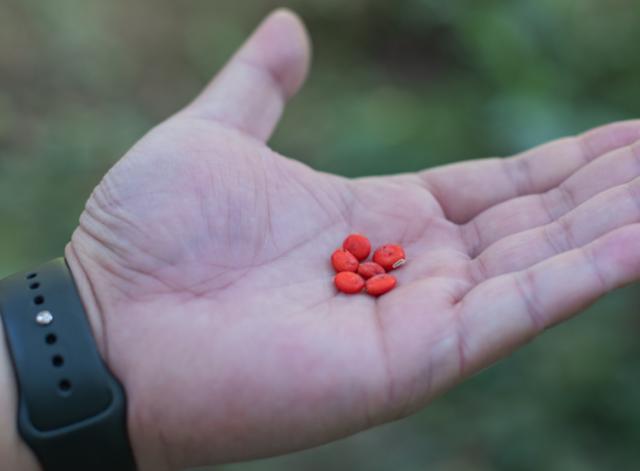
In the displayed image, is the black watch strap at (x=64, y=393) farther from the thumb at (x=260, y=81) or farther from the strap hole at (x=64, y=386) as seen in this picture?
the thumb at (x=260, y=81)

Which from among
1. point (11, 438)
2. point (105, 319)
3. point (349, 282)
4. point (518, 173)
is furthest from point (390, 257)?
point (11, 438)

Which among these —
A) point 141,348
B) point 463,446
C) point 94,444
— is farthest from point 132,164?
point 463,446

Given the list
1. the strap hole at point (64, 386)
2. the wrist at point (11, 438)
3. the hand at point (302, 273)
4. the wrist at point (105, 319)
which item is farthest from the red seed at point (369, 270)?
the wrist at point (11, 438)

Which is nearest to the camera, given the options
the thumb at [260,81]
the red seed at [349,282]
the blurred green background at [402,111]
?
the red seed at [349,282]

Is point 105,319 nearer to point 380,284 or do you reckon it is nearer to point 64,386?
point 64,386

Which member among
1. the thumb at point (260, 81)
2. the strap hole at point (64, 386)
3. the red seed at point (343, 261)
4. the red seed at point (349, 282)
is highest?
the thumb at point (260, 81)

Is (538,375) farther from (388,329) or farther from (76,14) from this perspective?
(76,14)
